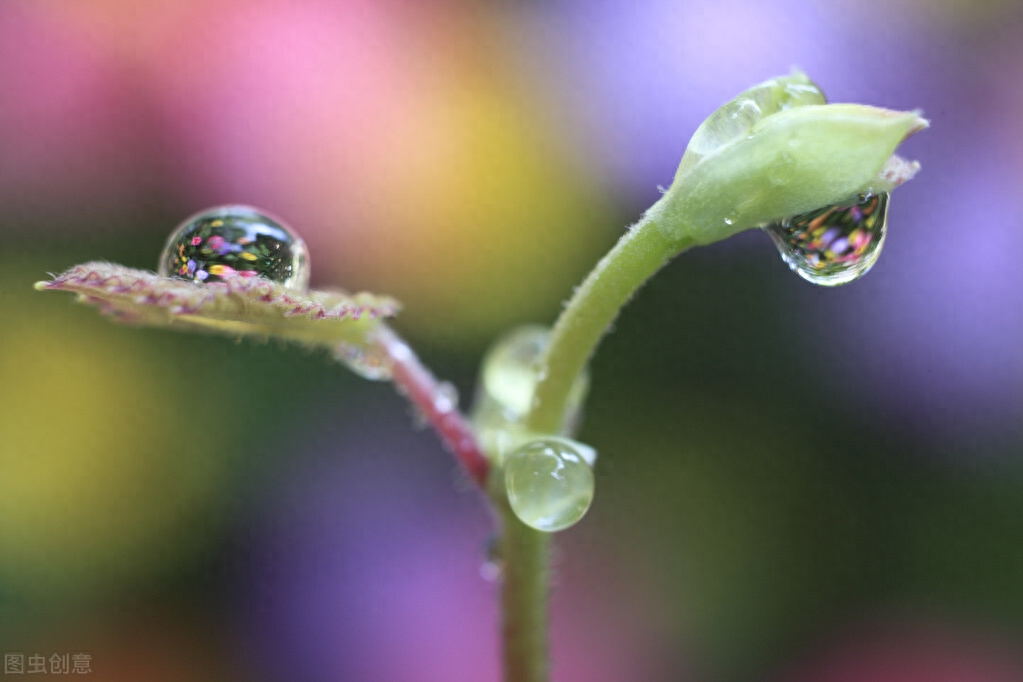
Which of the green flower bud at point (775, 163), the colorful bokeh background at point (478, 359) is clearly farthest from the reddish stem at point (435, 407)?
the colorful bokeh background at point (478, 359)

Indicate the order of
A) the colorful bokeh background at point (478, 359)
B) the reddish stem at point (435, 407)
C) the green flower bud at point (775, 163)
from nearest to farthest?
the green flower bud at point (775, 163) < the reddish stem at point (435, 407) < the colorful bokeh background at point (478, 359)

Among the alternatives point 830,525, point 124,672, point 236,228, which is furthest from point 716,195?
point 124,672

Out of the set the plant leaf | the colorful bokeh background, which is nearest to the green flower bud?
the plant leaf

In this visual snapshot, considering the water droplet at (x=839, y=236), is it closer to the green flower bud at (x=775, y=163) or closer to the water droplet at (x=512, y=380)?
the green flower bud at (x=775, y=163)

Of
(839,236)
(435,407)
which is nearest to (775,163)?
(839,236)

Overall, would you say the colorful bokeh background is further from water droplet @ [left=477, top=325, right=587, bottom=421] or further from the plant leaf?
the plant leaf

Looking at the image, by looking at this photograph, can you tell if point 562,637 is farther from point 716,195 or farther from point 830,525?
point 716,195
